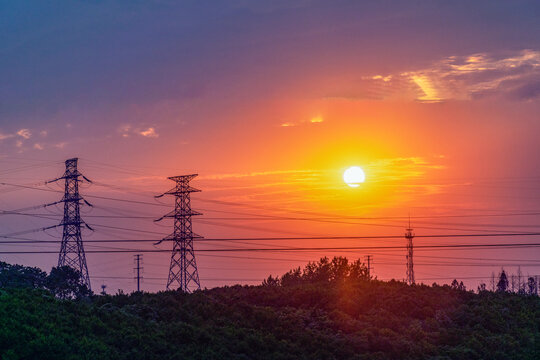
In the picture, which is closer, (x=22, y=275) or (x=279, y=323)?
(x=279, y=323)

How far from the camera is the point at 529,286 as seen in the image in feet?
475

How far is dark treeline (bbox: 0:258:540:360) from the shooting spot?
39.5 metres

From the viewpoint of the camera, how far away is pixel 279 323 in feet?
159

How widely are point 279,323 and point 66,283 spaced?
46.5 metres

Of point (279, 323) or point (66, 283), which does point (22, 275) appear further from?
point (279, 323)

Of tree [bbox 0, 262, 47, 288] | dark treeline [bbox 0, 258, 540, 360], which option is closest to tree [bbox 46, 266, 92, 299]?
tree [bbox 0, 262, 47, 288]

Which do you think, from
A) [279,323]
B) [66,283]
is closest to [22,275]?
[66,283]

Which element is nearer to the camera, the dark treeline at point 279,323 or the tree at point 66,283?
the dark treeline at point 279,323

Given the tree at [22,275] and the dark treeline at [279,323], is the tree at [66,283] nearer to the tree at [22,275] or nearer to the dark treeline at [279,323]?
the tree at [22,275]

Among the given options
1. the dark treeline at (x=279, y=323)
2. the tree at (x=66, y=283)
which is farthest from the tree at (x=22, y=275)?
the dark treeline at (x=279, y=323)

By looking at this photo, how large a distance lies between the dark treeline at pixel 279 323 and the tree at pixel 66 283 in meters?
29.6

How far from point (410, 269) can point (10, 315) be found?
242 ft

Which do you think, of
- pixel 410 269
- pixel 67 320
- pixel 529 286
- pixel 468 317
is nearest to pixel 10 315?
pixel 67 320

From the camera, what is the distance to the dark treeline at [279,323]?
39.5 m
